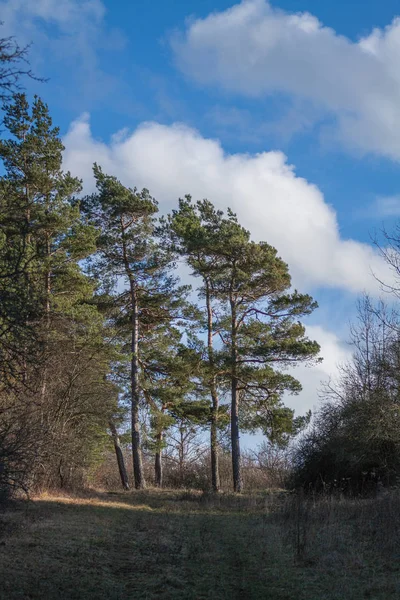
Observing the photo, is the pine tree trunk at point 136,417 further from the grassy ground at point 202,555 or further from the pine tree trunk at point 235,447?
the grassy ground at point 202,555

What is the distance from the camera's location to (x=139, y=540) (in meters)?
12.0

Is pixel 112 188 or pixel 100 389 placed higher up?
pixel 112 188

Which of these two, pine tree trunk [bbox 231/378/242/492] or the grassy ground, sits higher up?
pine tree trunk [bbox 231/378/242/492]

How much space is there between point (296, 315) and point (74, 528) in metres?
18.5

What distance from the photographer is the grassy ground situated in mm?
7566

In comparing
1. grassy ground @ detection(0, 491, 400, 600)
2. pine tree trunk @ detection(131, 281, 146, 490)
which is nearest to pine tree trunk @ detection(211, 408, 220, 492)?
pine tree trunk @ detection(131, 281, 146, 490)

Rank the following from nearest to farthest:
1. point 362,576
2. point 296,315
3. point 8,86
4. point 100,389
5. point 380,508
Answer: point 8,86 → point 362,576 → point 380,508 → point 100,389 → point 296,315

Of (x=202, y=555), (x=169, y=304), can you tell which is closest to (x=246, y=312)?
(x=169, y=304)

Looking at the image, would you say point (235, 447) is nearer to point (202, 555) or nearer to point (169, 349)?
point (169, 349)

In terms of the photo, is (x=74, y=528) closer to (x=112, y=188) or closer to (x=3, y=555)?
(x=3, y=555)

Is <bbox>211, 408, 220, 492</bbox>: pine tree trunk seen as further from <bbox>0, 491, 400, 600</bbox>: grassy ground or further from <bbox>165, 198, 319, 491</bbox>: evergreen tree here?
<bbox>0, 491, 400, 600</bbox>: grassy ground

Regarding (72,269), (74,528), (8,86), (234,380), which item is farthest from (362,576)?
(234,380)

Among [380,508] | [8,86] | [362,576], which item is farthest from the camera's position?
[380,508]

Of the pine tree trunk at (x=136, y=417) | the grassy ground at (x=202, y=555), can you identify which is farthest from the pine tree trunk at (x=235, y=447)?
the grassy ground at (x=202, y=555)
